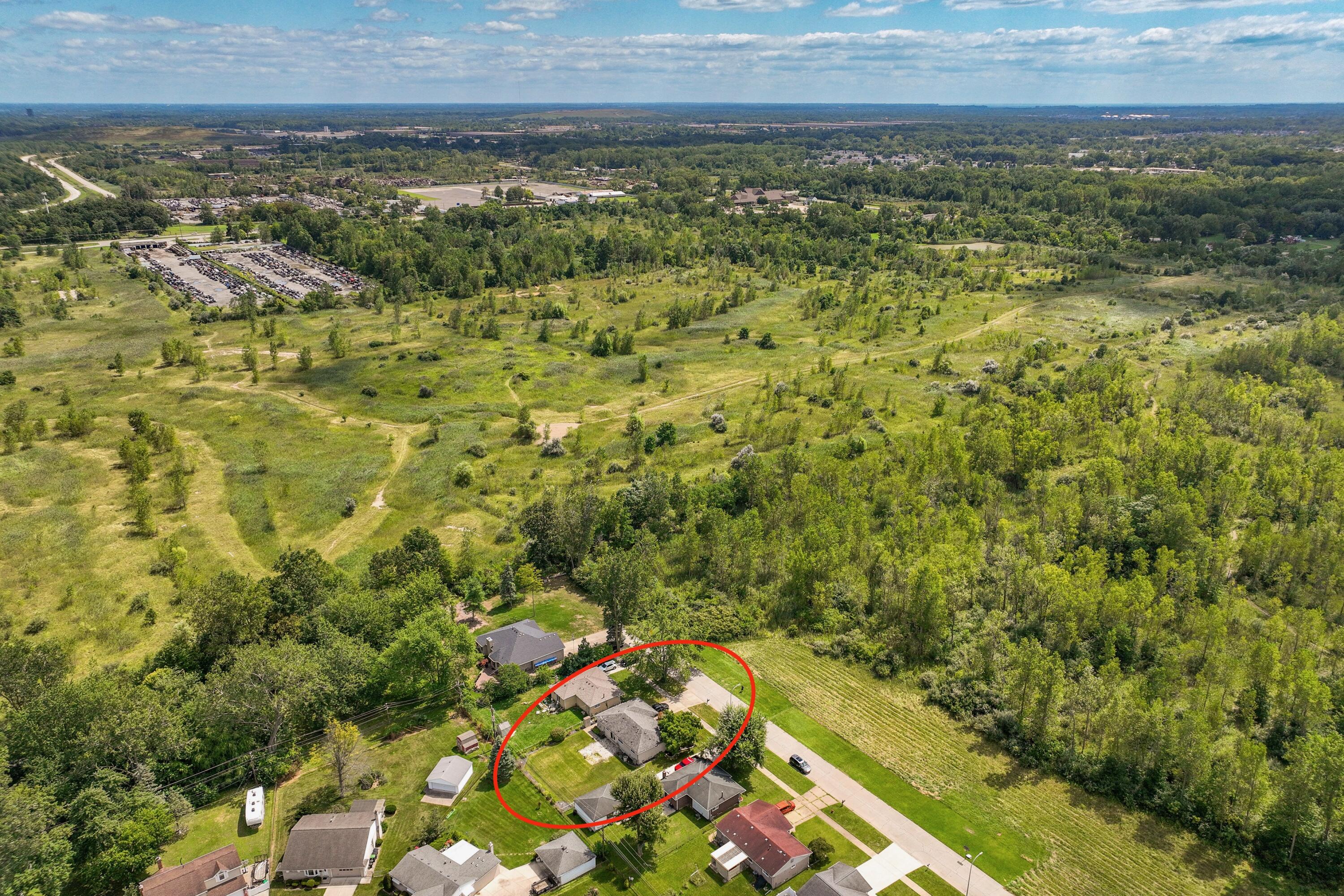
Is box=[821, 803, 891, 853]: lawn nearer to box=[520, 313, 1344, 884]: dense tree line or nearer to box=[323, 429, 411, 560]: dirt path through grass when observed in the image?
box=[520, 313, 1344, 884]: dense tree line

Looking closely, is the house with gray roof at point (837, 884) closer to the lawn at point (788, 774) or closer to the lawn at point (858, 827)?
the lawn at point (858, 827)

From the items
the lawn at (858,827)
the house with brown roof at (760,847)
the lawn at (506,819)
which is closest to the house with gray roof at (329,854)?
the lawn at (506,819)

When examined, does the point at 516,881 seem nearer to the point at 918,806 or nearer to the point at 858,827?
the point at 858,827

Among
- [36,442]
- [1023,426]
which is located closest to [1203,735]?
[1023,426]

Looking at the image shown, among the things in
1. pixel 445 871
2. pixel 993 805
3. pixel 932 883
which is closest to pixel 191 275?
pixel 445 871

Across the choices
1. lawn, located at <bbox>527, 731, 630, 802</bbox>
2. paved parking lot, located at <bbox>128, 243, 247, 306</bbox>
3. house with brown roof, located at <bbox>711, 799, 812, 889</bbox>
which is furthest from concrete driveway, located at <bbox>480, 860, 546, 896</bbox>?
paved parking lot, located at <bbox>128, 243, 247, 306</bbox>
